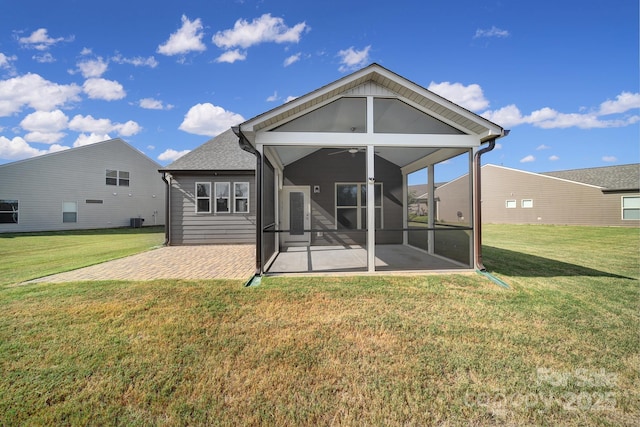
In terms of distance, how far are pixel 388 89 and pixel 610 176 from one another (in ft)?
81.9

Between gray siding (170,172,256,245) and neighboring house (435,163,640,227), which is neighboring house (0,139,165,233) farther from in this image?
neighboring house (435,163,640,227)

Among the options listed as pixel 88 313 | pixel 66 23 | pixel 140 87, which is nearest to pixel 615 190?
pixel 88 313

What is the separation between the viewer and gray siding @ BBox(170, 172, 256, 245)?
34.0 ft

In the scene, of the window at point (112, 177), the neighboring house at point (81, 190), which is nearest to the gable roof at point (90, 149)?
the neighboring house at point (81, 190)

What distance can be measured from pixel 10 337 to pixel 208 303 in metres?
2.14

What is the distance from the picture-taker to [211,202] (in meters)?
10.5

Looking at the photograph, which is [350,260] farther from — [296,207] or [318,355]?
[318,355]

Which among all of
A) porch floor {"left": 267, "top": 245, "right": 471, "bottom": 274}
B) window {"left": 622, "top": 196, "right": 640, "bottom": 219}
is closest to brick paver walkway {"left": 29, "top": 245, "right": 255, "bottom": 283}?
porch floor {"left": 267, "top": 245, "right": 471, "bottom": 274}

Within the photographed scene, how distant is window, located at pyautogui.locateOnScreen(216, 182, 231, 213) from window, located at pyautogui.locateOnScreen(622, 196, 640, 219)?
25.4 m

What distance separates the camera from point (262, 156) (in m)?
5.46

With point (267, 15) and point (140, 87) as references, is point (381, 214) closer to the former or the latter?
point (267, 15)

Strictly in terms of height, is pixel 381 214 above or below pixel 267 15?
below

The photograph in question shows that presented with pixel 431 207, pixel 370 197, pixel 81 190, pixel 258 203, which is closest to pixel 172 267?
pixel 258 203

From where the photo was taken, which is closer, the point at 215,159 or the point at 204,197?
the point at 204,197
